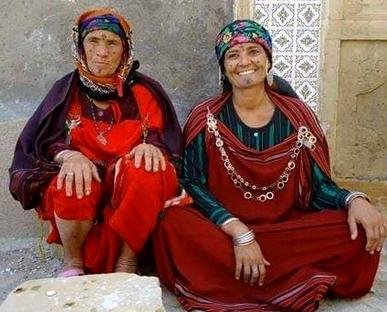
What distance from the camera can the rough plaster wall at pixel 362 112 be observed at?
418 centimetres

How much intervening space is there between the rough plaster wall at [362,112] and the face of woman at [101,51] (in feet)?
5.08

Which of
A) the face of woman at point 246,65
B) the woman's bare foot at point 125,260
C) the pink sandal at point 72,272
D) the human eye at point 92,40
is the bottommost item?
the pink sandal at point 72,272

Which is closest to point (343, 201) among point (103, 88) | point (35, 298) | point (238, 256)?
point (238, 256)

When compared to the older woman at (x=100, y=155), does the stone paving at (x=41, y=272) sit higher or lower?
lower

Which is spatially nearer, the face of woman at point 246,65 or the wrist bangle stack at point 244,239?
the wrist bangle stack at point 244,239

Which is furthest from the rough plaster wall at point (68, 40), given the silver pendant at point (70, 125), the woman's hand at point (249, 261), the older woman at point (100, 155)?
the woman's hand at point (249, 261)

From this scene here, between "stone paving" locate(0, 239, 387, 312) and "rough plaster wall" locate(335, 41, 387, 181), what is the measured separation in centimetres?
67

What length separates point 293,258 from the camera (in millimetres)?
3170

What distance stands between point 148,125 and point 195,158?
29 cm

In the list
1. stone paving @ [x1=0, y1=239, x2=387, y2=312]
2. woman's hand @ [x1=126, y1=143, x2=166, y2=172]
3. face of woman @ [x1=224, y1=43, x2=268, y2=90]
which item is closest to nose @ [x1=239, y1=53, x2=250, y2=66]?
face of woman @ [x1=224, y1=43, x2=268, y2=90]

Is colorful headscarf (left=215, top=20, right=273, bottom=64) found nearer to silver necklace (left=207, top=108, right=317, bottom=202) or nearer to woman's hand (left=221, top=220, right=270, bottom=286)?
silver necklace (left=207, top=108, right=317, bottom=202)

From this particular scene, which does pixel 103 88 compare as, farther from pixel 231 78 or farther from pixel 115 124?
pixel 231 78

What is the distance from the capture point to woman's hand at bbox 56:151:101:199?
304 cm

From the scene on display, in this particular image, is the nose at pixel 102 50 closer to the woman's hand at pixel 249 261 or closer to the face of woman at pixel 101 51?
the face of woman at pixel 101 51
